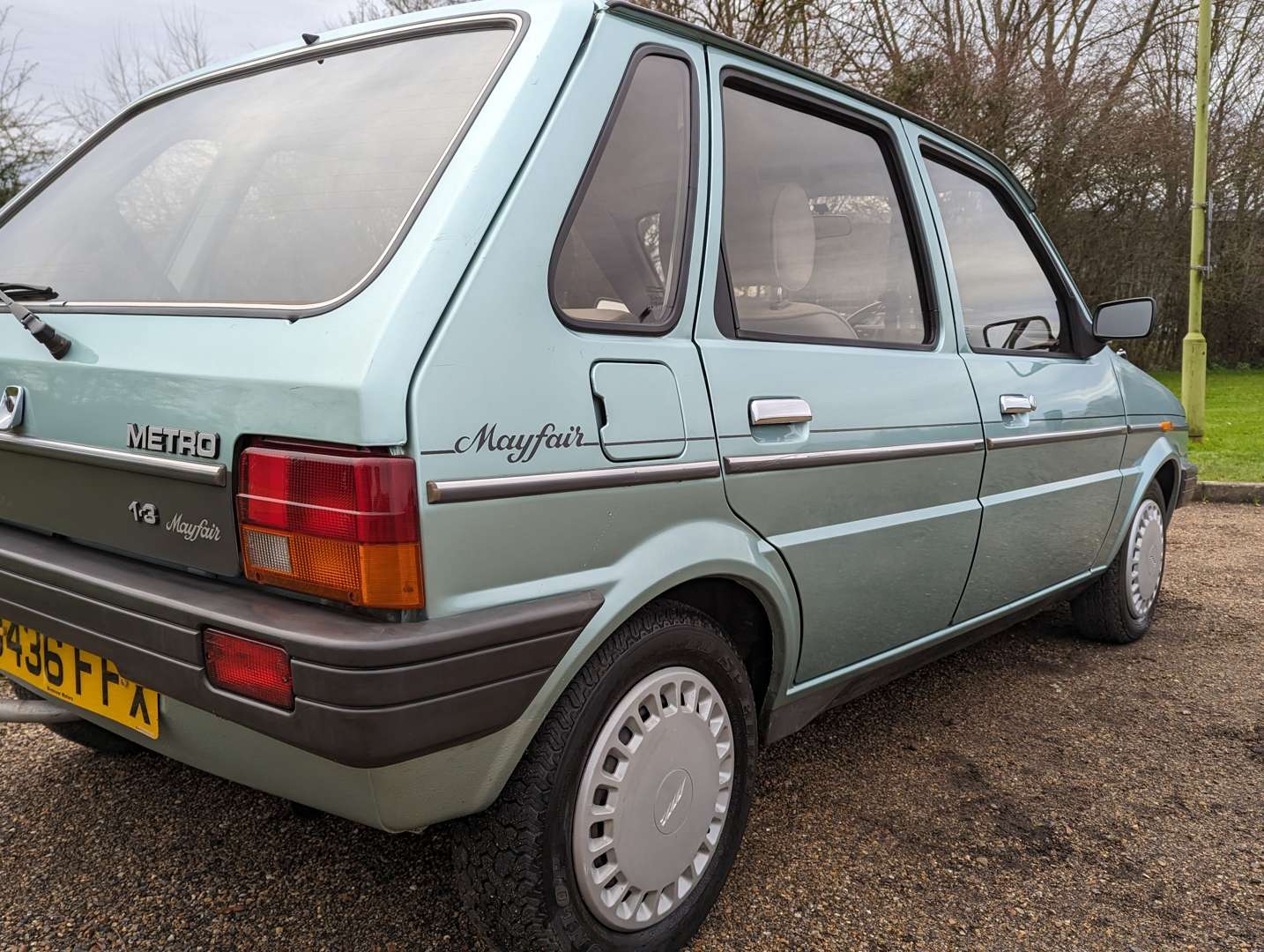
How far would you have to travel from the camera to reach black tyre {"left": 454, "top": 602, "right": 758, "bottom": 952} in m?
1.57

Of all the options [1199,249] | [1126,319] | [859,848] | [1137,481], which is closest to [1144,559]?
[1137,481]

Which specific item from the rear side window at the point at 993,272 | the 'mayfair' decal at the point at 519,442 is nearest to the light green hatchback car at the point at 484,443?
the 'mayfair' decal at the point at 519,442

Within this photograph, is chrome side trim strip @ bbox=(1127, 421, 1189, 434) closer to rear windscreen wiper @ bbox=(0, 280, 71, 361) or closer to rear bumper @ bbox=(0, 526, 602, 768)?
rear bumper @ bbox=(0, 526, 602, 768)

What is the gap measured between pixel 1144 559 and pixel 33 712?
3944mm

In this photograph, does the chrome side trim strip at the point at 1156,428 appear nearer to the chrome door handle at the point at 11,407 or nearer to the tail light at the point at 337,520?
the tail light at the point at 337,520

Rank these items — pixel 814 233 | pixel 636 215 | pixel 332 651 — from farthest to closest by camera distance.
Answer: pixel 814 233
pixel 636 215
pixel 332 651

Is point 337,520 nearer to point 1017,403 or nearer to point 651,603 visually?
point 651,603

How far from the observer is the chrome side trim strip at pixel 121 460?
4.81ft

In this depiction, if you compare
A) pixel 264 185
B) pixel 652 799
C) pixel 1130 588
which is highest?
pixel 264 185

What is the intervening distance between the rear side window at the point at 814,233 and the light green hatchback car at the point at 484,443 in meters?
0.01

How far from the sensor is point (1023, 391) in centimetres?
289

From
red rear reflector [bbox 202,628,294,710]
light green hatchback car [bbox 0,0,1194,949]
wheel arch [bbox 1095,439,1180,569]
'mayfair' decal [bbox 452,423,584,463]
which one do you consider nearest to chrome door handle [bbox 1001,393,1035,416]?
light green hatchback car [bbox 0,0,1194,949]

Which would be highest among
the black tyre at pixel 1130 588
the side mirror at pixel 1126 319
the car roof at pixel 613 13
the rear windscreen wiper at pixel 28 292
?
the car roof at pixel 613 13

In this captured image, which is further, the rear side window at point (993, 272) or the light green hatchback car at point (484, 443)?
the rear side window at point (993, 272)
